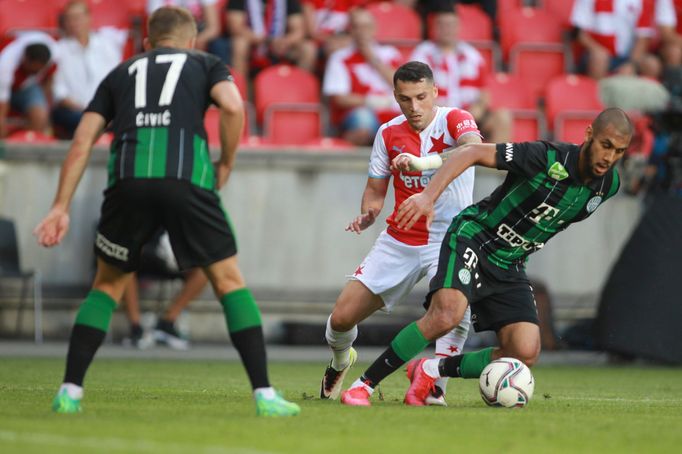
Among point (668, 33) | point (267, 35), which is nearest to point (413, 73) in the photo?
point (267, 35)

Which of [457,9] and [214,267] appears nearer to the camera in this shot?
[214,267]

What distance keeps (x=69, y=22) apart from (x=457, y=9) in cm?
514

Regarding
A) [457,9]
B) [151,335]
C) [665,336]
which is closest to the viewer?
[665,336]

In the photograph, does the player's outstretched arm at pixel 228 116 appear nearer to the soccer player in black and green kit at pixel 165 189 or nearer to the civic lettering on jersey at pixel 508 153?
the soccer player in black and green kit at pixel 165 189

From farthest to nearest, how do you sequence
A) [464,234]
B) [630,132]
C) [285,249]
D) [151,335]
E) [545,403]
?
[285,249], [151,335], [545,403], [464,234], [630,132]

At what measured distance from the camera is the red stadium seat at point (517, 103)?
53.6 ft

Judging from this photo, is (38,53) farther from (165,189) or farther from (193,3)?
(165,189)

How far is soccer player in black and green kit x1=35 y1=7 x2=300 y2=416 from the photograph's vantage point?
6.56m

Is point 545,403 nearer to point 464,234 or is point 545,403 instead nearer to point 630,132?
point 464,234

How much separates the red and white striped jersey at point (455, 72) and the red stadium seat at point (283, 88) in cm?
133

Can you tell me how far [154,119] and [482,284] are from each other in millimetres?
2290

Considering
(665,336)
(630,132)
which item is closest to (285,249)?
(665,336)

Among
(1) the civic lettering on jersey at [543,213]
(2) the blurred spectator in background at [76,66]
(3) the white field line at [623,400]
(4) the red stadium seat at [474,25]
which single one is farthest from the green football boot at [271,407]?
(4) the red stadium seat at [474,25]

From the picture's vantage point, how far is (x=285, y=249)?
613 inches
